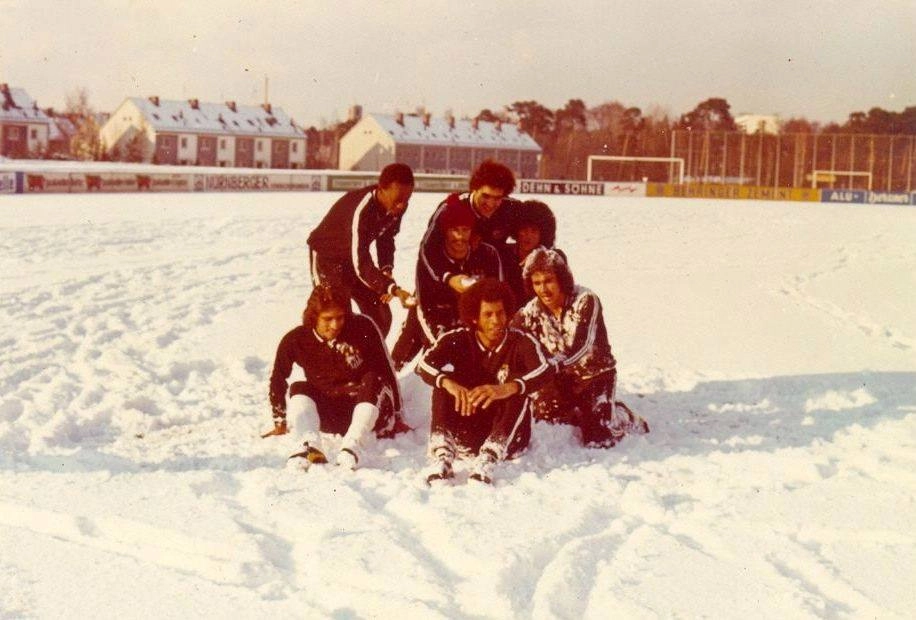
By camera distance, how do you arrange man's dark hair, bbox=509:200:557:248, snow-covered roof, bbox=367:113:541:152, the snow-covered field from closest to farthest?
the snow-covered field → man's dark hair, bbox=509:200:557:248 → snow-covered roof, bbox=367:113:541:152

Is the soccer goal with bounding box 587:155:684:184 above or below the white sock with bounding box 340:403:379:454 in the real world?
above

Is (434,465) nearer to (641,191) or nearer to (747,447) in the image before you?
(747,447)

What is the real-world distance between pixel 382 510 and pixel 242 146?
73.7m

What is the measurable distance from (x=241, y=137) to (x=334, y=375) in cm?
7230

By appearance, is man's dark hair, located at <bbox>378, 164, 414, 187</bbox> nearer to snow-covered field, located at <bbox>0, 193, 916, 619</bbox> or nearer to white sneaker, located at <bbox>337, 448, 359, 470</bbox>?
snow-covered field, located at <bbox>0, 193, 916, 619</bbox>

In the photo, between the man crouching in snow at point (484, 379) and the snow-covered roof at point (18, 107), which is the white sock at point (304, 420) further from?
the snow-covered roof at point (18, 107)

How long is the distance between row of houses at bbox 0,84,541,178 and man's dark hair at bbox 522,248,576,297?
207 feet

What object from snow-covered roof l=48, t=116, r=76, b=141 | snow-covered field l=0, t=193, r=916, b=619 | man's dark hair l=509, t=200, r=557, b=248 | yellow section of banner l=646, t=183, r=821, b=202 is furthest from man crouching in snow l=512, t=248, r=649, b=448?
snow-covered roof l=48, t=116, r=76, b=141

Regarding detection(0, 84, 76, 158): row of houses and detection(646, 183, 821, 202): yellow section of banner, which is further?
detection(0, 84, 76, 158): row of houses

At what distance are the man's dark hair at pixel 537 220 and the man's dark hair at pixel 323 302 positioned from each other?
4.25 ft

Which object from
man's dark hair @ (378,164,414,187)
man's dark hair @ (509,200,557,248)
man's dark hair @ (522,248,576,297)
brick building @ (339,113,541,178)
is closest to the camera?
man's dark hair @ (522,248,576,297)

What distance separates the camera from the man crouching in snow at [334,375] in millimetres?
5582

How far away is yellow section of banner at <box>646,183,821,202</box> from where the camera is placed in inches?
1745

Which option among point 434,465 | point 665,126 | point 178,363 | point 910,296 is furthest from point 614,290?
point 665,126
